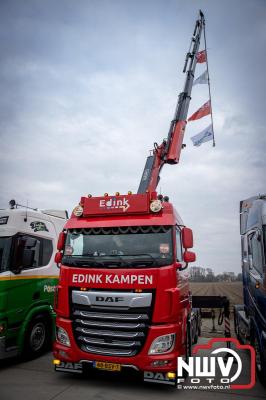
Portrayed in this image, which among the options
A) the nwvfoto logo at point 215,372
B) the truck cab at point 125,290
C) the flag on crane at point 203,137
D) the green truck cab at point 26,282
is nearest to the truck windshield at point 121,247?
the truck cab at point 125,290

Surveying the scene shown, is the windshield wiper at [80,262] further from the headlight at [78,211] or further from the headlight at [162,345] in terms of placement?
the headlight at [162,345]

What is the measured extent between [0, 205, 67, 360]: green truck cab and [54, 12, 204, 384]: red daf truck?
4.28 ft

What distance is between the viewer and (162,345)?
5125 mm

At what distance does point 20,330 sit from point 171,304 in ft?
12.8

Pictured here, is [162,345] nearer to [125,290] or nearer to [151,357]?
[151,357]

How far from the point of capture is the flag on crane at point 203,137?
12.6m

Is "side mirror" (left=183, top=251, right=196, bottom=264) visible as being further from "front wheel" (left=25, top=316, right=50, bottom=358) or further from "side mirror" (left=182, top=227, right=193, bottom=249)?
"front wheel" (left=25, top=316, right=50, bottom=358)

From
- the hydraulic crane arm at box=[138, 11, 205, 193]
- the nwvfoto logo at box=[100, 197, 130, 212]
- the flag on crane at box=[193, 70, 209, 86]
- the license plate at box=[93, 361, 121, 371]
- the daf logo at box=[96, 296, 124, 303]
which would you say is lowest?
the license plate at box=[93, 361, 121, 371]

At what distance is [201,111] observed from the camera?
12531 millimetres

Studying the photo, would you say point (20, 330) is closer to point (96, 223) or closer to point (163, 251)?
point (96, 223)

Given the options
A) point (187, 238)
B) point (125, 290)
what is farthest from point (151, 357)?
point (187, 238)

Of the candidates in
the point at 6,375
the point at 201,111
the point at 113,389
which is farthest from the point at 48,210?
the point at 201,111

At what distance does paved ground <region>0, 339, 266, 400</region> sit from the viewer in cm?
522

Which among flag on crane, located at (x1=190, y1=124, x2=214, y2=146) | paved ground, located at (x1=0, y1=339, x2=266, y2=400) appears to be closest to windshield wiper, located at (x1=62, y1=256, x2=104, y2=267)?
paved ground, located at (x1=0, y1=339, x2=266, y2=400)
